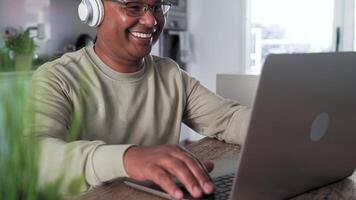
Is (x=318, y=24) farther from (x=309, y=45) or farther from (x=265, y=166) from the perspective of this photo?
(x=265, y=166)

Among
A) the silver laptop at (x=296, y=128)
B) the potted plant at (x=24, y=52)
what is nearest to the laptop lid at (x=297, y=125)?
the silver laptop at (x=296, y=128)

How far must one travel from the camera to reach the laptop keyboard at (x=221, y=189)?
2.28 ft

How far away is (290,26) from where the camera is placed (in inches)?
165

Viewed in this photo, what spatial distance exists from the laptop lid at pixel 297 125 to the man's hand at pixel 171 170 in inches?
3.0

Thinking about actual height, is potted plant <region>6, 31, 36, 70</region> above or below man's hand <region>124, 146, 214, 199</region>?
above

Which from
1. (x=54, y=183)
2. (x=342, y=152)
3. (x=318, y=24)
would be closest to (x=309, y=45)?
(x=318, y=24)

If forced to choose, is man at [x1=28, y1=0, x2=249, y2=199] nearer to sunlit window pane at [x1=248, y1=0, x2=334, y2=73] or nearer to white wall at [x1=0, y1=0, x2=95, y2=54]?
white wall at [x1=0, y1=0, x2=95, y2=54]

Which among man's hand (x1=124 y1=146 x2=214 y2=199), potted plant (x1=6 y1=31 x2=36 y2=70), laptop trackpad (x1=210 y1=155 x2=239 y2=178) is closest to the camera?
potted plant (x1=6 y1=31 x2=36 y2=70)

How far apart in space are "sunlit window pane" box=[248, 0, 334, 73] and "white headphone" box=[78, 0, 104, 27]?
9.11 ft

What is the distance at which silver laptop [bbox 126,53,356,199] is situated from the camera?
0.56 meters

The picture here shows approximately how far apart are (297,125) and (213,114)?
0.74 meters

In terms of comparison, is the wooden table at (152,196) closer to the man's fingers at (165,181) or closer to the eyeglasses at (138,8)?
the man's fingers at (165,181)

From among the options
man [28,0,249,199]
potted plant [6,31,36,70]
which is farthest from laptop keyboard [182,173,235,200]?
potted plant [6,31,36,70]

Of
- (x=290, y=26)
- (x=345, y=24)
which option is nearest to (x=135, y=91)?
(x=345, y=24)
